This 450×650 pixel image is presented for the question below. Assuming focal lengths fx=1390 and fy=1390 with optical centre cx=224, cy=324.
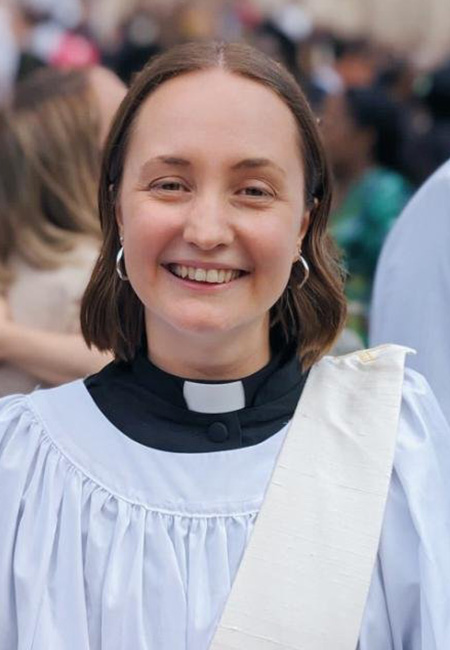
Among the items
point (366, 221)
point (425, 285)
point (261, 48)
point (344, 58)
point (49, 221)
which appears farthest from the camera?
point (344, 58)

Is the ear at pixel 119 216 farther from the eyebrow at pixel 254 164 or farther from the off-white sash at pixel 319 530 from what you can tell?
the off-white sash at pixel 319 530

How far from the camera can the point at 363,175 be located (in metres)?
6.06

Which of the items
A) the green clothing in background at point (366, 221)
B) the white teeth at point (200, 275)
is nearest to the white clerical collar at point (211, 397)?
the white teeth at point (200, 275)

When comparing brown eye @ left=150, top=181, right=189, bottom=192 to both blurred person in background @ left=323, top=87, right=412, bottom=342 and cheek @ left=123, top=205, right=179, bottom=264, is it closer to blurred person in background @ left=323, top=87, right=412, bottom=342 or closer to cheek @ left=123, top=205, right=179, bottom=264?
cheek @ left=123, top=205, right=179, bottom=264

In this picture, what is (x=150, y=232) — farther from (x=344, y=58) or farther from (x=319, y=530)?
(x=344, y=58)

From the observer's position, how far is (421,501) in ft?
7.48

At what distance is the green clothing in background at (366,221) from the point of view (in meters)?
5.41

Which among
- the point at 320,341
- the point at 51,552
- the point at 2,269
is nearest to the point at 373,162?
the point at 2,269

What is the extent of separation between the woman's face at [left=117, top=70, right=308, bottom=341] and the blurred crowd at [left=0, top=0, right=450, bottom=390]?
4.07 feet

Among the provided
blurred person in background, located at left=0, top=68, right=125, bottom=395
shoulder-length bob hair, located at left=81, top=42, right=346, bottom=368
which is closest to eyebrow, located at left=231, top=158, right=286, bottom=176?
shoulder-length bob hair, located at left=81, top=42, right=346, bottom=368

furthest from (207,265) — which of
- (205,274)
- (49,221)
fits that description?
(49,221)

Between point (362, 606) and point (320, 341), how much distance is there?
0.53 m

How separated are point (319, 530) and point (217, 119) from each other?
2.27ft

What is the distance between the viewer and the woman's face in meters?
2.23
